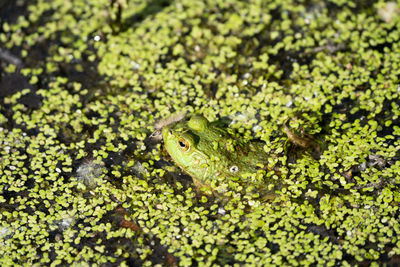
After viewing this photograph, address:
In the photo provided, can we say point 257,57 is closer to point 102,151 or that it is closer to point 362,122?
point 362,122

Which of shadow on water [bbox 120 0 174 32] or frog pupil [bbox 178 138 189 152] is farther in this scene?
shadow on water [bbox 120 0 174 32]

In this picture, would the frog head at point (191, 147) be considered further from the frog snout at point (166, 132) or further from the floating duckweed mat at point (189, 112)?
the floating duckweed mat at point (189, 112)

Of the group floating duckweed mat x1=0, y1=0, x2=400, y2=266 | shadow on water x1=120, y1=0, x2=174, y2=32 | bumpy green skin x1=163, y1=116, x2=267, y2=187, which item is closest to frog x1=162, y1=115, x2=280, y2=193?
bumpy green skin x1=163, y1=116, x2=267, y2=187

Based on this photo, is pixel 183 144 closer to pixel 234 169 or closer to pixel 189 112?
pixel 234 169

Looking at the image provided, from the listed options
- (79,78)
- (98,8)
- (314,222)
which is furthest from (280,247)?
(98,8)

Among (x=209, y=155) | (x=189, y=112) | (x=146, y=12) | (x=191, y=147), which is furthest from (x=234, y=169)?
(x=146, y=12)

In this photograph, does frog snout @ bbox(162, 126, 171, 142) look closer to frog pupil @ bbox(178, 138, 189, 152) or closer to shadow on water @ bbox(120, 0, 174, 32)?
frog pupil @ bbox(178, 138, 189, 152)
